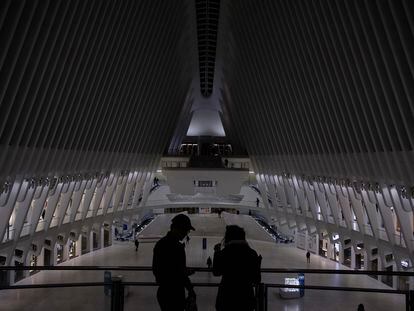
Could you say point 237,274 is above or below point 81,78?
below

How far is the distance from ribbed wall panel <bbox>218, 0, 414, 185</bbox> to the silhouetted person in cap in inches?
352

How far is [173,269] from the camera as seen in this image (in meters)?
3.74

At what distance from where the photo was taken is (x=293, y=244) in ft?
114

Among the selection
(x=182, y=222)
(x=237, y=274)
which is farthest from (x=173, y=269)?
(x=237, y=274)

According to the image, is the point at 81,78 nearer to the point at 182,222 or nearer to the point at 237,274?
the point at 182,222

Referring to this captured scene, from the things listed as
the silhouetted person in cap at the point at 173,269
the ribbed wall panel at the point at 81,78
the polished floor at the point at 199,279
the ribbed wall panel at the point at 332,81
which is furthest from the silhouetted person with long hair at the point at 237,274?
the ribbed wall panel at the point at 81,78

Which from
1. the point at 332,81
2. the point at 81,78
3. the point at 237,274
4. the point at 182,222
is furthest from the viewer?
the point at 81,78

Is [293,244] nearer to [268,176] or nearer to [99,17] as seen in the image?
[268,176]

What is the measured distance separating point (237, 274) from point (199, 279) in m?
15.5

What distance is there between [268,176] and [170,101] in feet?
34.4

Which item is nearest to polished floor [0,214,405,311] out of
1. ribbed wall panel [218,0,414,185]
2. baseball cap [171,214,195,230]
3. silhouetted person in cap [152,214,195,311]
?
silhouetted person in cap [152,214,195,311]

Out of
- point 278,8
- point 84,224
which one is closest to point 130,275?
point 84,224

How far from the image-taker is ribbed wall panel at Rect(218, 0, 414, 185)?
39.5ft

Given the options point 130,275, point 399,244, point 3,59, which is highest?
point 3,59
